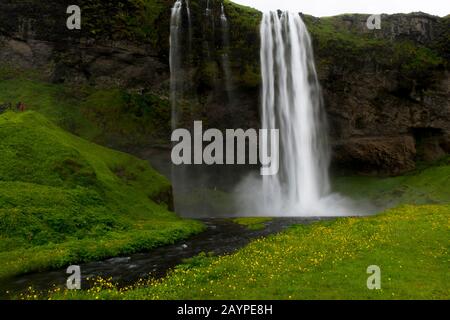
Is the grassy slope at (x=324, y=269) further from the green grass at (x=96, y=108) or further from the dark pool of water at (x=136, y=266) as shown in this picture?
the green grass at (x=96, y=108)

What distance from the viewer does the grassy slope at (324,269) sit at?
48.3ft

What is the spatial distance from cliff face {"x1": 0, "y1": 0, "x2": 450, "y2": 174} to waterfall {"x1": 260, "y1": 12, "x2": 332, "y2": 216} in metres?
2.93

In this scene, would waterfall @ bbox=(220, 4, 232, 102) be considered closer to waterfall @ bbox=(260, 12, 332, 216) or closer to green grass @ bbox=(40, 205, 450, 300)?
waterfall @ bbox=(260, 12, 332, 216)

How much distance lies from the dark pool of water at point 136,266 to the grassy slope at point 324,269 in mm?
1902

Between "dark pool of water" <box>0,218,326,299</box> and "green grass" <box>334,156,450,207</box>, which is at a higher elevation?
"green grass" <box>334,156,450,207</box>

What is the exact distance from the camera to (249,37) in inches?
2965

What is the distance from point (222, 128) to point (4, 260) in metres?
56.9

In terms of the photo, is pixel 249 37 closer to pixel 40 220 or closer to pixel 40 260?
pixel 40 220

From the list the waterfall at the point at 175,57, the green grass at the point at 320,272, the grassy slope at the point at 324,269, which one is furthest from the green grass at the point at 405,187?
the green grass at the point at 320,272

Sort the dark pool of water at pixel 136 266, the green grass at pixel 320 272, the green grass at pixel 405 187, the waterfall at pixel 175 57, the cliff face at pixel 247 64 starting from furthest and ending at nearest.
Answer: the cliff face at pixel 247 64 < the waterfall at pixel 175 57 < the green grass at pixel 405 187 < the dark pool of water at pixel 136 266 < the green grass at pixel 320 272

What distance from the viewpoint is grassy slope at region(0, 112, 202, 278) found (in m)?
27.0

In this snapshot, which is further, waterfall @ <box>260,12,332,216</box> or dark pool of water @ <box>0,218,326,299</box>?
waterfall @ <box>260,12,332,216</box>

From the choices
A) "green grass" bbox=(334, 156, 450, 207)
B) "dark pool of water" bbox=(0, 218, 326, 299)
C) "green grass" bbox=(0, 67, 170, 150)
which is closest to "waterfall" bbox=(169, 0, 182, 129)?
"green grass" bbox=(0, 67, 170, 150)

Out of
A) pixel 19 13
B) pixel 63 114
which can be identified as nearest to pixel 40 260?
pixel 63 114
